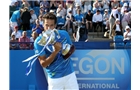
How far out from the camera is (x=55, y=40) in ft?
14.3

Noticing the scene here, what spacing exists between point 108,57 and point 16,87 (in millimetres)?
2062

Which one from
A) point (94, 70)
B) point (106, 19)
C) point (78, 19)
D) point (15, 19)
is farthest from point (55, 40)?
point (106, 19)

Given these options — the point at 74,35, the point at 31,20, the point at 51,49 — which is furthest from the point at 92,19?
the point at 51,49

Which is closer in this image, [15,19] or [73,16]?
[15,19]

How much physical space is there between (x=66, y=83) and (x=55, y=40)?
1.97 feet

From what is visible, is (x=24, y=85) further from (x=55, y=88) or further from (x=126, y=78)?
(x=55, y=88)

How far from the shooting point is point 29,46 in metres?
6.94

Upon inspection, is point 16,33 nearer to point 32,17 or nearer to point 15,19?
point 15,19

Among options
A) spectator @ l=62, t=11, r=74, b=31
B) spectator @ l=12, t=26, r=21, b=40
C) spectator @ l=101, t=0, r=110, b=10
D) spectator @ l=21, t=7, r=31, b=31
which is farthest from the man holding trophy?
spectator @ l=101, t=0, r=110, b=10

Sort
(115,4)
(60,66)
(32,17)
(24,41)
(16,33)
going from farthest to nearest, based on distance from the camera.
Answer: (115,4)
(32,17)
(16,33)
(24,41)
(60,66)

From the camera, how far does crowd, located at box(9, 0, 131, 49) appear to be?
8229 millimetres

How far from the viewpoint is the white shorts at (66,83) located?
4387 mm

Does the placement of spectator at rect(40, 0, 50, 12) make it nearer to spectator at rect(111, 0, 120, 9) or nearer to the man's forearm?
spectator at rect(111, 0, 120, 9)

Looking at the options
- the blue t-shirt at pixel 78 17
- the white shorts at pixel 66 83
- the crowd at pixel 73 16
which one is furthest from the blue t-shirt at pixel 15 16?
the white shorts at pixel 66 83
